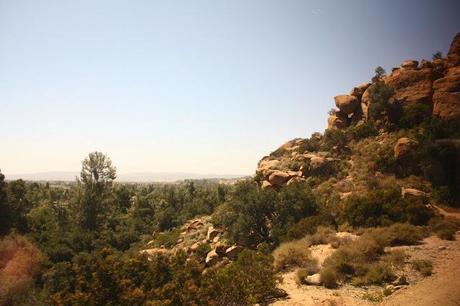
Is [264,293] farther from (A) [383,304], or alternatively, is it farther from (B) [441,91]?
(B) [441,91]

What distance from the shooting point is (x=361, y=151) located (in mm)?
30281

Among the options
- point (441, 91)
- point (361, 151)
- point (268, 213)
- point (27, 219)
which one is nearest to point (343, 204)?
point (268, 213)

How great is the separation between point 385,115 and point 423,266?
940 inches

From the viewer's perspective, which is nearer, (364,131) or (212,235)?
(212,235)

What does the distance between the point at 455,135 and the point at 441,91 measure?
8.03 metres

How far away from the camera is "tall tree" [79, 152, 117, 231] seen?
130 feet

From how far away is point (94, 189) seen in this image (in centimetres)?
4156

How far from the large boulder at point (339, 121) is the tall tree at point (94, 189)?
30.4 meters

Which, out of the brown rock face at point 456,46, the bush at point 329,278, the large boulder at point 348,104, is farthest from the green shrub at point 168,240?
the brown rock face at point 456,46

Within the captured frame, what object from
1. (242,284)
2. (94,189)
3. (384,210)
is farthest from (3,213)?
(384,210)

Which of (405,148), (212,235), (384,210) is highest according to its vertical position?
(405,148)

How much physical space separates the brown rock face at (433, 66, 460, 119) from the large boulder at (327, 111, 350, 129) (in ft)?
33.1

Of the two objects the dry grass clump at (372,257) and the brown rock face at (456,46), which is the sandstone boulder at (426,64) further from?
the dry grass clump at (372,257)

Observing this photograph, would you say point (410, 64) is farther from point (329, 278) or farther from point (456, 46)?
point (329, 278)
